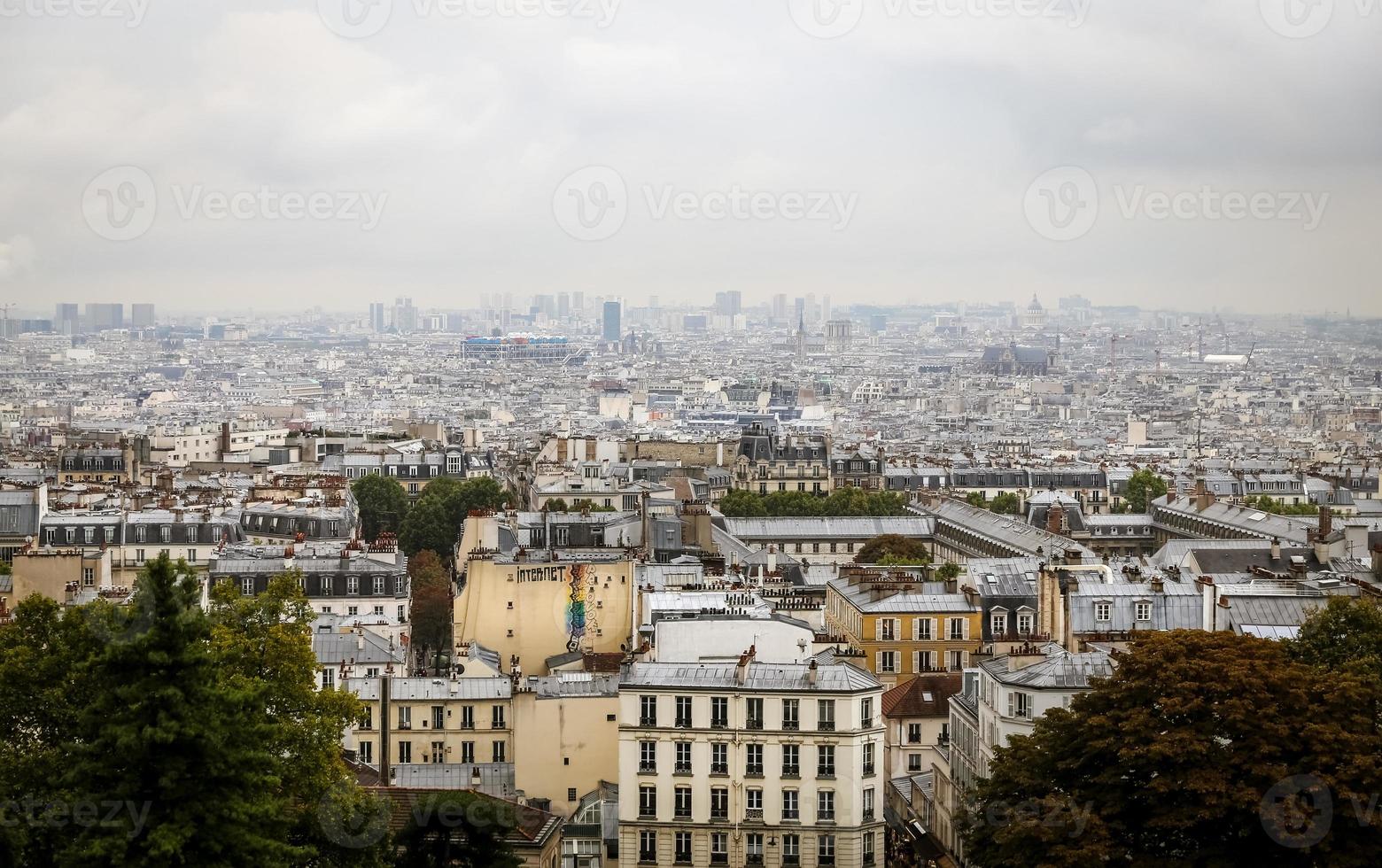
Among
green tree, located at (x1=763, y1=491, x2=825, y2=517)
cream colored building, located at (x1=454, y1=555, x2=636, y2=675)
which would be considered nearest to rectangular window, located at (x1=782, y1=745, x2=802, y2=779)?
cream colored building, located at (x1=454, y1=555, x2=636, y2=675)

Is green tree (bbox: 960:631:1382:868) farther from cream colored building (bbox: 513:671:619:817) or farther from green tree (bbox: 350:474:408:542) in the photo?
green tree (bbox: 350:474:408:542)

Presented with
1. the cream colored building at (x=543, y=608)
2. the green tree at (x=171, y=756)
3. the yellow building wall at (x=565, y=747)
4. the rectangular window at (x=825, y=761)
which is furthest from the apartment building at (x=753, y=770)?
the cream colored building at (x=543, y=608)

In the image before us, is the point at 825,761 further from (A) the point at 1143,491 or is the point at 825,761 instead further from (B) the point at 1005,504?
(A) the point at 1143,491

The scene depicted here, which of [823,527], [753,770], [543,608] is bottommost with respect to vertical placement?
[823,527]

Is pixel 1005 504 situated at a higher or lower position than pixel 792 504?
lower

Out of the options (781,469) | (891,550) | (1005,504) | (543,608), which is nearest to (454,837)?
(543,608)
